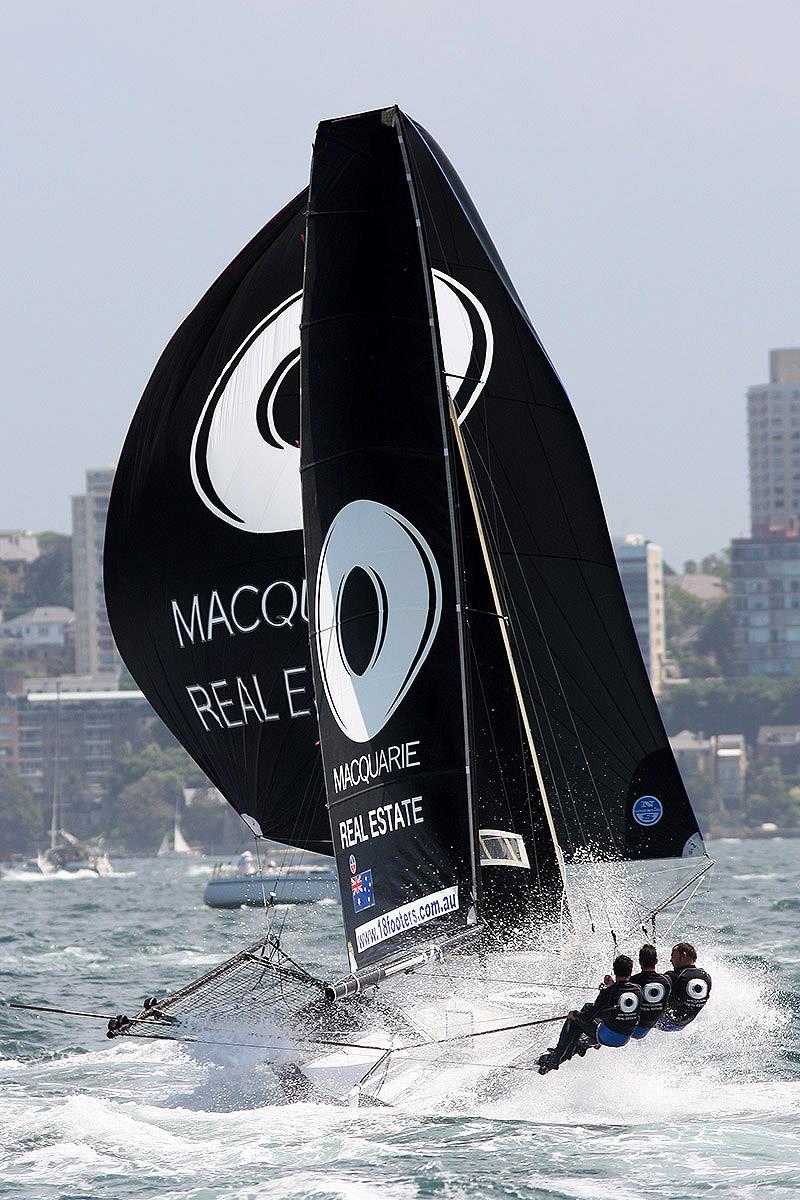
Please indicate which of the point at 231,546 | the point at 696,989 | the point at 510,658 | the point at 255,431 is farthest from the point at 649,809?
the point at 255,431

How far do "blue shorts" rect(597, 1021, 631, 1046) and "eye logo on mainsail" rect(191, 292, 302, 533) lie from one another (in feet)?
11.3

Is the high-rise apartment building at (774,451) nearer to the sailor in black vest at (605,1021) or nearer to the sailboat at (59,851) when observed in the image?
the sailboat at (59,851)

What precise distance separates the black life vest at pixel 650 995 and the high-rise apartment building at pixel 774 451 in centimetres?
12452

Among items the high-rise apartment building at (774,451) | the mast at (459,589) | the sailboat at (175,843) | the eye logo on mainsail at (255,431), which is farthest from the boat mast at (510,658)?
the high-rise apartment building at (774,451)

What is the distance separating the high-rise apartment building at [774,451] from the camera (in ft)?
439

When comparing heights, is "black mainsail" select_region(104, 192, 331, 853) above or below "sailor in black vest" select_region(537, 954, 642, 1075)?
above

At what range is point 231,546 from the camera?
1057 centimetres

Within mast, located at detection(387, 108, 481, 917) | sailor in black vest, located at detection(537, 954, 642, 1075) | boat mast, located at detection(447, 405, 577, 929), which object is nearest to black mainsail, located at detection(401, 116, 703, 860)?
boat mast, located at detection(447, 405, 577, 929)

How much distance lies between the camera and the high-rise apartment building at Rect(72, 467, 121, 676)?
4596 inches

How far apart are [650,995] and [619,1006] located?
0.16 m

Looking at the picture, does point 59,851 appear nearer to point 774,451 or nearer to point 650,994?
point 650,994

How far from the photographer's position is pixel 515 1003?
8.95m

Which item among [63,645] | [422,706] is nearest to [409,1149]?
[422,706]

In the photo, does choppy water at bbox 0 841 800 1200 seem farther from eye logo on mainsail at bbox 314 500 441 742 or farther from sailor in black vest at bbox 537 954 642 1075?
eye logo on mainsail at bbox 314 500 441 742
